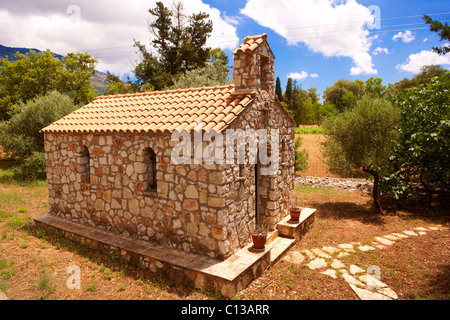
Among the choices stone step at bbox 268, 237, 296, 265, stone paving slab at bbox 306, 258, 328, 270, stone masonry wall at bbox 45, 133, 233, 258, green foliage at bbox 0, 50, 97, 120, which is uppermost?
green foliage at bbox 0, 50, 97, 120

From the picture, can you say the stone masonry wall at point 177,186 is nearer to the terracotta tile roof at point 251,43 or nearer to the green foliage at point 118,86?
the terracotta tile roof at point 251,43

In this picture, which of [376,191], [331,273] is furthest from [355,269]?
[376,191]

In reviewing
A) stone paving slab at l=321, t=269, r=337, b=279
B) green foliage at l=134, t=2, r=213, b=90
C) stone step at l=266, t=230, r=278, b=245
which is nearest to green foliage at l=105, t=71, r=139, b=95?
green foliage at l=134, t=2, r=213, b=90

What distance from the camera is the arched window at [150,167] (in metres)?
7.26

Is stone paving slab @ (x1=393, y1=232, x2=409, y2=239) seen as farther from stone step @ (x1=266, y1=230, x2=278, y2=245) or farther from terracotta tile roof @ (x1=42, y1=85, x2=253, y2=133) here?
terracotta tile roof @ (x1=42, y1=85, x2=253, y2=133)

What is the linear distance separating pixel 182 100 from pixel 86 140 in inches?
124

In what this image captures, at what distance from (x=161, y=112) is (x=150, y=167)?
152 cm

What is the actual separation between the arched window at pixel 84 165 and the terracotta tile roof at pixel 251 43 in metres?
5.47

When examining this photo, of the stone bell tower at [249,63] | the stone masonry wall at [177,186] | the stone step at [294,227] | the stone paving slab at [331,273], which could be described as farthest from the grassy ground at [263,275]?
the stone bell tower at [249,63]

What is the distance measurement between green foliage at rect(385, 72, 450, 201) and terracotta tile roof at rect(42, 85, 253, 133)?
7.91 meters

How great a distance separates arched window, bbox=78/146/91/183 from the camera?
8586mm

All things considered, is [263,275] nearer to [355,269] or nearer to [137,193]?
[355,269]

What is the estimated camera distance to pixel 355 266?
688 cm

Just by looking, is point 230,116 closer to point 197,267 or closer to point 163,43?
point 197,267
